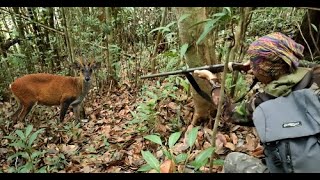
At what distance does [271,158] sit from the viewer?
245 cm

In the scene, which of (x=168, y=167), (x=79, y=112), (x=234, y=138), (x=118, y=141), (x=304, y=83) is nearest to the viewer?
(x=304, y=83)

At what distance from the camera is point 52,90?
7.19m

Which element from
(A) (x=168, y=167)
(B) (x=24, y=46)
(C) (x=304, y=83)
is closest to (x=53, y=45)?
(B) (x=24, y=46)

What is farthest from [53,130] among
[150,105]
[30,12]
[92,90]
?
[30,12]

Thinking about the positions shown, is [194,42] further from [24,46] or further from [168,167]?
[24,46]

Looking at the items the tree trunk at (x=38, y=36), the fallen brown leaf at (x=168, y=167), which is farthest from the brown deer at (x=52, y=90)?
the fallen brown leaf at (x=168, y=167)

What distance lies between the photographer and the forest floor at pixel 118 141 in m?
4.03

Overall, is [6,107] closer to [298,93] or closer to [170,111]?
[170,111]

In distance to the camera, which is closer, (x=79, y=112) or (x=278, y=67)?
(x=278, y=67)

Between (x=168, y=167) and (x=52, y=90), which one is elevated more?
(x=168, y=167)

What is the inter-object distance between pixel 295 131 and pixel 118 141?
9.93 ft

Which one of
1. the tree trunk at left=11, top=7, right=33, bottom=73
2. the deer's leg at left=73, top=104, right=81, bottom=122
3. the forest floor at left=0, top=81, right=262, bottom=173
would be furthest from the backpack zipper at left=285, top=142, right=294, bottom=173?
the tree trunk at left=11, top=7, right=33, bottom=73

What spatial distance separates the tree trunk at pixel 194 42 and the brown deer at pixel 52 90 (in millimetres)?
3172

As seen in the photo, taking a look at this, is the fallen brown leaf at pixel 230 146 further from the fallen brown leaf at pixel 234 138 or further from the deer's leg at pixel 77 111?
the deer's leg at pixel 77 111
